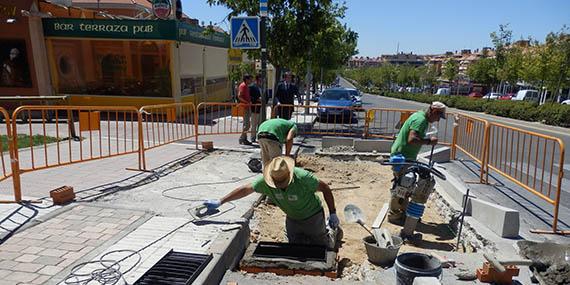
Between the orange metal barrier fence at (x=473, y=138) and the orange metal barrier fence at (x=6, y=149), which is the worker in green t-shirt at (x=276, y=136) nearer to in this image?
the orange metal barrier fence at (x=6, y=149)

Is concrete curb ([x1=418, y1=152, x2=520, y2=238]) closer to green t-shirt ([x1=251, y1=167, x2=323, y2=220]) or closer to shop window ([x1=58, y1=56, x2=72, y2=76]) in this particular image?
green t-shirt ([x1=251, y1=167, x2=323, y2=220])

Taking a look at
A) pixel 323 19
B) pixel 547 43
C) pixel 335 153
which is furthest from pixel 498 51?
pixel 335 153

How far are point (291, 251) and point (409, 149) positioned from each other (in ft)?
8.07

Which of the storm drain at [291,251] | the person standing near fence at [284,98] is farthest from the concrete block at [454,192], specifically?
the person standing near fence at [284,98]

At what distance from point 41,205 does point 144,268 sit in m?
2.43

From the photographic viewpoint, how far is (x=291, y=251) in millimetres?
4359

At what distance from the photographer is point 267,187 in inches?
166

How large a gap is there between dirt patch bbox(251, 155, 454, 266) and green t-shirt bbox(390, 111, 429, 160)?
110 cm

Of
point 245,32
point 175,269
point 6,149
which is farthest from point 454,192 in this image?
point 6,149

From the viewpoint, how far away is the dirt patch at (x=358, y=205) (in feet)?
16.9

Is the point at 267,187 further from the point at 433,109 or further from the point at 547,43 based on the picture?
the point at 547,43

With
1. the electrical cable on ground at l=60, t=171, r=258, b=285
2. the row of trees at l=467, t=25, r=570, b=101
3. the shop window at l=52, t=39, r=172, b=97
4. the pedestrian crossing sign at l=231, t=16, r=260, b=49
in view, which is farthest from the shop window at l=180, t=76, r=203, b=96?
the row of trees at l=467, t=25, r=570, b=101

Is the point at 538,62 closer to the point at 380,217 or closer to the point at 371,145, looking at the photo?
the point at 371,145

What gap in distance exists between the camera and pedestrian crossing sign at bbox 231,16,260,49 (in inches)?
285
